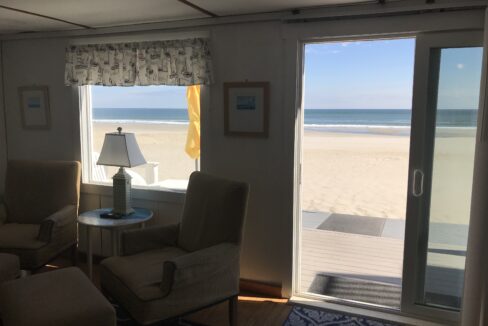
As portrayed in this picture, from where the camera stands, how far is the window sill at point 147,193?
3318 millimetres

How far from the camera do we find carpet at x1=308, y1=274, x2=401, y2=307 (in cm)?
307

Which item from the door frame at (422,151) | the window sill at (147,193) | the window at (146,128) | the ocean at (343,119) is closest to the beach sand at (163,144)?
the window at (146,128)

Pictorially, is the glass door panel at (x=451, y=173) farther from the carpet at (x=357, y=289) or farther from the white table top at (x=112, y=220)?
the white table top at (x=112, y=220)

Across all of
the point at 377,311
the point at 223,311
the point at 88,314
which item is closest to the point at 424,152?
the point at 377,311

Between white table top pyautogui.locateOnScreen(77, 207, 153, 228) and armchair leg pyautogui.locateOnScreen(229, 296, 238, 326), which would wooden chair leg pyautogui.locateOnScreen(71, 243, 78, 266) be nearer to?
white table top pyautogui.locateOnScreen(77, 207, 153, 228)

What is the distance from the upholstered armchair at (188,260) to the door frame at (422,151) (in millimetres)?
1144

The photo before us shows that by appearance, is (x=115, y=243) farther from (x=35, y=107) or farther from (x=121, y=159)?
(x=35, y=107)

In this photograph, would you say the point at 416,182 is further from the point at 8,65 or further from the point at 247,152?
the point at 8,65


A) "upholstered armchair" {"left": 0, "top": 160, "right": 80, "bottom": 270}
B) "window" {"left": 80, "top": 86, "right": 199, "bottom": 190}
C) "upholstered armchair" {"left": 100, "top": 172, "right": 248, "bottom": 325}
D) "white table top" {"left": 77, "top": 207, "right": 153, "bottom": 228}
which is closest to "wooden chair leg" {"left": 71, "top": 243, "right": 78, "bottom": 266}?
"upholstered armchair" {"left": 0, "top": 160, "right": 80, "bottom": 270}

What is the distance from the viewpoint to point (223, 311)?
2.84m

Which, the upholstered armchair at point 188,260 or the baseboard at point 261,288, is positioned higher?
the upholstered armchair at point 188,260

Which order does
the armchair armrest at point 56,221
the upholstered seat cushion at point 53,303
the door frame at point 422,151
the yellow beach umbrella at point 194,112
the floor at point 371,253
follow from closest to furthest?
the upholstered seat cushion at point 53,303, the door frame at point 422,151, the floor at point 371,253, the armchair armrest at point 56,221, the yellow beach umbrella at point 194,112

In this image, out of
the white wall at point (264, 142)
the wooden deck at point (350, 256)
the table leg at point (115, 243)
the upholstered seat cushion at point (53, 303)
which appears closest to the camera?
the upholstered seat cushion at point (53, 303)

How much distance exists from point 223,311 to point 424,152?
1750 millimetres
